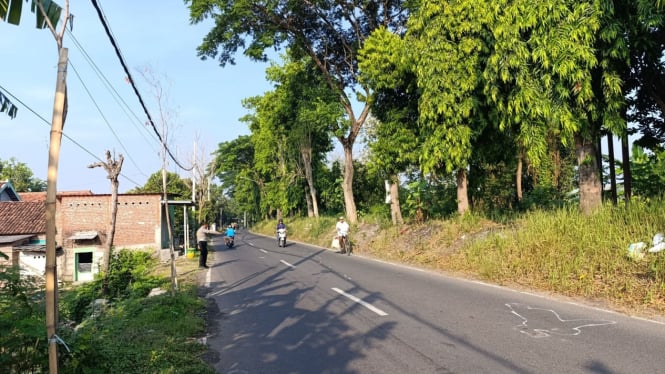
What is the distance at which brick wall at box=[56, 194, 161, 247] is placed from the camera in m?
24.7

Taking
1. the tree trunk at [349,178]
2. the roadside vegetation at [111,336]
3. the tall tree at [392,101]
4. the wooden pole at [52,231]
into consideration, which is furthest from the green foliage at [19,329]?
the tree trunk at [349,178]

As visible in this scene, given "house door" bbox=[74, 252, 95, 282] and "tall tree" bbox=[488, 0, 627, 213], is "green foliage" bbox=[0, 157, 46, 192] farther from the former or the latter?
"tall tree" bbox=[488, 0, 627, 213]

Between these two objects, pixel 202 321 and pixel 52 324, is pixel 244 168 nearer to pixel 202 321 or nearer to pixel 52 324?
pixel 202 321

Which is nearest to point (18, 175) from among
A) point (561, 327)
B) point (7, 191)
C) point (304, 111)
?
point (7, 191)

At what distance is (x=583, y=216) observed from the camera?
37.4ft

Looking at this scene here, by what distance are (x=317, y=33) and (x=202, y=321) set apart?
67.6 feet

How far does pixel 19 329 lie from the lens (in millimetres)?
3932

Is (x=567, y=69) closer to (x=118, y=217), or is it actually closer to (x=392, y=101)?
(x=392, y=101)

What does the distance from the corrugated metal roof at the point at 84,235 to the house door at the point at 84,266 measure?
1.12 metres

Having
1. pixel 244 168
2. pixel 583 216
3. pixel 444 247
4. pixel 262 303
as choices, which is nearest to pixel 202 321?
pixel 262 303

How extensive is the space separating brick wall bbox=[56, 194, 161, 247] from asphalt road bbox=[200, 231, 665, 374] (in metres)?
16.1

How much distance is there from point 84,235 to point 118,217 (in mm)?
1854

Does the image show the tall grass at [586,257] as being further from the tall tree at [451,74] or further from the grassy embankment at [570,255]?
the tall tree at [451,74]

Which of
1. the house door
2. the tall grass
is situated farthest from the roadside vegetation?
the house door
